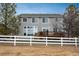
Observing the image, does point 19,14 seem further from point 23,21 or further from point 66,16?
point 66,16

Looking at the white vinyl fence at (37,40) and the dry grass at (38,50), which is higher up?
the white vinyl fence at (37,40)

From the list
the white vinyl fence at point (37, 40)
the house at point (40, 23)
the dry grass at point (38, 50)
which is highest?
the house at point (40, 23)

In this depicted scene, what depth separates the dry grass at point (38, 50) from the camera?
7.20 meters

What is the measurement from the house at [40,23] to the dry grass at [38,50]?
213 millimetres

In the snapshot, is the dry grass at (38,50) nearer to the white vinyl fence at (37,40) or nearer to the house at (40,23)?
the white vinyl fence at (37,40)

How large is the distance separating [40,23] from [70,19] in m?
0.42

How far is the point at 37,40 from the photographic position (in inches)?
285

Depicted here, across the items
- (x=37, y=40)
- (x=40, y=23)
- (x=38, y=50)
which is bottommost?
(x=38, y=50)

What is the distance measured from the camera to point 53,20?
7199 mm

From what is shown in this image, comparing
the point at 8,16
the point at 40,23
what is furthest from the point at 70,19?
the point at 8,16

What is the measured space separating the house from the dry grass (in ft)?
0.70

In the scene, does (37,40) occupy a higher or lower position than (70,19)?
lower

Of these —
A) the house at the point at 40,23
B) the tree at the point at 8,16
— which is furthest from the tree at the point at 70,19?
the tree at the point at 8,16

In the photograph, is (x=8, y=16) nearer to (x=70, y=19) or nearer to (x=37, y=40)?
(x=37, y=40)
